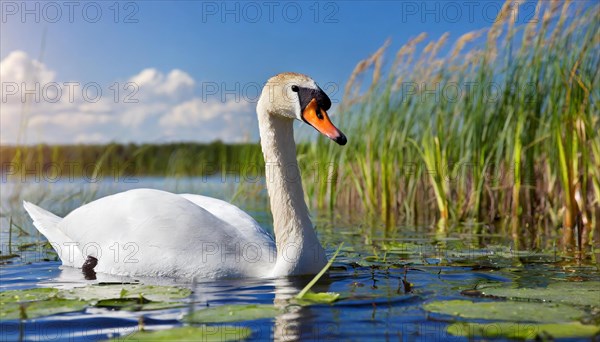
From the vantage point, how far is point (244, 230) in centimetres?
626

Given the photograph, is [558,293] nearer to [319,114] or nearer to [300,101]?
[319,114]

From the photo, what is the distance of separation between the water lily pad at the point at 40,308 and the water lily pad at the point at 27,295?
0.14 m

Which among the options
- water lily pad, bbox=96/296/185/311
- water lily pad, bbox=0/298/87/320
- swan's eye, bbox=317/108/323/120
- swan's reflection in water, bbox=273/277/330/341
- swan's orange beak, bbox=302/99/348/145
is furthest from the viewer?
swan's eye, bbox=317/108/323/120

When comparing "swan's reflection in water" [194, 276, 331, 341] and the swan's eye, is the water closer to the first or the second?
"swan's reflection in water" [194, 276, 331, 341]

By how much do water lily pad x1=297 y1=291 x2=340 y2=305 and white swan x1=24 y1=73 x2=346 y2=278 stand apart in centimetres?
98

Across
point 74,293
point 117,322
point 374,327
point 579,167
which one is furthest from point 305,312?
point 579,167

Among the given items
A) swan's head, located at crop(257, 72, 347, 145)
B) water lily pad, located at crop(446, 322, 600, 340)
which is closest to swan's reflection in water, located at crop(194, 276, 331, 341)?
water lily pad, located at crop(446, 322, 600, 340)

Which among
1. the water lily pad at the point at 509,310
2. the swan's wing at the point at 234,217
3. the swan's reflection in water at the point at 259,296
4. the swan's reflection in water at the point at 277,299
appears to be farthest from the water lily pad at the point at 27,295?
the water lily pad at the point at 509,310

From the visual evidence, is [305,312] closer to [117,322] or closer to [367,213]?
[117,322]

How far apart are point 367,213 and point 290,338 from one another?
8.84 metres

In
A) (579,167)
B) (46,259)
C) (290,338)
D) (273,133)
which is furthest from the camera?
(579,167)

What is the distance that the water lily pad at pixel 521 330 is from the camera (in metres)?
3.63

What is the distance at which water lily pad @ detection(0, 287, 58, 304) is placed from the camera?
15.4 feet

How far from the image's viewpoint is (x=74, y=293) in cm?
481
